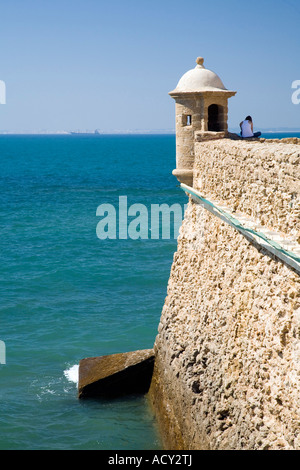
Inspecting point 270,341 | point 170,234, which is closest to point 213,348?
point 270,341

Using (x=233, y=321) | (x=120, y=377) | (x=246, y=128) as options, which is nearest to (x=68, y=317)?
(x=120, y=377)

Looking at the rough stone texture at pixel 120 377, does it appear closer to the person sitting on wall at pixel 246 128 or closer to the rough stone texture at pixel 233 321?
the rough stone texture at pixel 233 321

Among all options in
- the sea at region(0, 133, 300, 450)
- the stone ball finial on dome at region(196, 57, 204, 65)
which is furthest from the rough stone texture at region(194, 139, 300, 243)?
the sea at region(0, 133, 300, 450)

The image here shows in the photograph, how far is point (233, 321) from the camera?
977 centimetres

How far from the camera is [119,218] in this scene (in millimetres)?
40281

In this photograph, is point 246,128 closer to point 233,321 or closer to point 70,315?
point 233,321

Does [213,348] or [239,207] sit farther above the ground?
[239,207]

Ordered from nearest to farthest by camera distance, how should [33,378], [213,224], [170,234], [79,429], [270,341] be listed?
[270,341] < [213,224] < [79,429] < [33,378] < [170,234]

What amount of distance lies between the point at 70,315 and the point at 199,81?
9.89 meters

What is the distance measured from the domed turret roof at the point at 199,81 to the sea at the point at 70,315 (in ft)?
23.3
